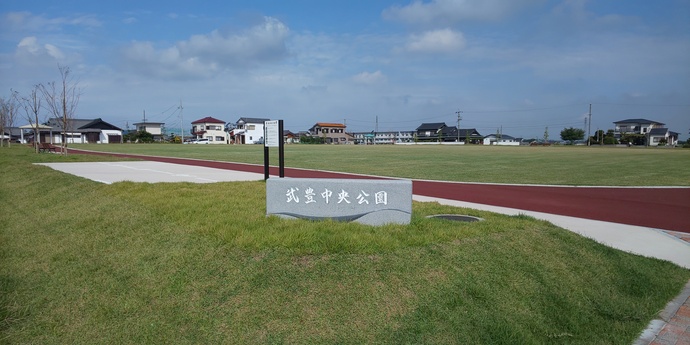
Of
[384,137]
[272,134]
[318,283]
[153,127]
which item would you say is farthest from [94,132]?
[318,283]

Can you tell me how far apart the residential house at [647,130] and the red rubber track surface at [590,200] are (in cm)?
9988

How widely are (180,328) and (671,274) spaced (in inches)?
234

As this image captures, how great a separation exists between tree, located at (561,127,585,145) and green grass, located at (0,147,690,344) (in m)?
112

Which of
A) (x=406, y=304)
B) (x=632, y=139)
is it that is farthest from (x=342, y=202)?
(x=632, y=139)

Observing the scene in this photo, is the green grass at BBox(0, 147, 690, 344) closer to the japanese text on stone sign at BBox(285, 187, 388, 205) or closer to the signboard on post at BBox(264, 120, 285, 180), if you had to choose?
the japanese text on stone sign at BBox(285, 187, 388, 205)

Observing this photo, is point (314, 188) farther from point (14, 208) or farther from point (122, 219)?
point (14, 208)

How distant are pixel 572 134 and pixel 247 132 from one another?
77187 millimetres

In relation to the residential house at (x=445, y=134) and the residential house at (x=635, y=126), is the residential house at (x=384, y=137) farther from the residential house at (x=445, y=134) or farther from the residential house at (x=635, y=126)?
the residential house at (x=635, y=126)

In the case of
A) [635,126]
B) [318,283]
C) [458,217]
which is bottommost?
[318,283]

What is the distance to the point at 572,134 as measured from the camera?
108 m

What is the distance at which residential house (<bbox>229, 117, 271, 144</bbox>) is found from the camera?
87.5m

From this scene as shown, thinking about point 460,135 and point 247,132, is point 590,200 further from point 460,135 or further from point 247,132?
point 460,135

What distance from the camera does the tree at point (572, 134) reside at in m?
107

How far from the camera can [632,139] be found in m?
92.1
